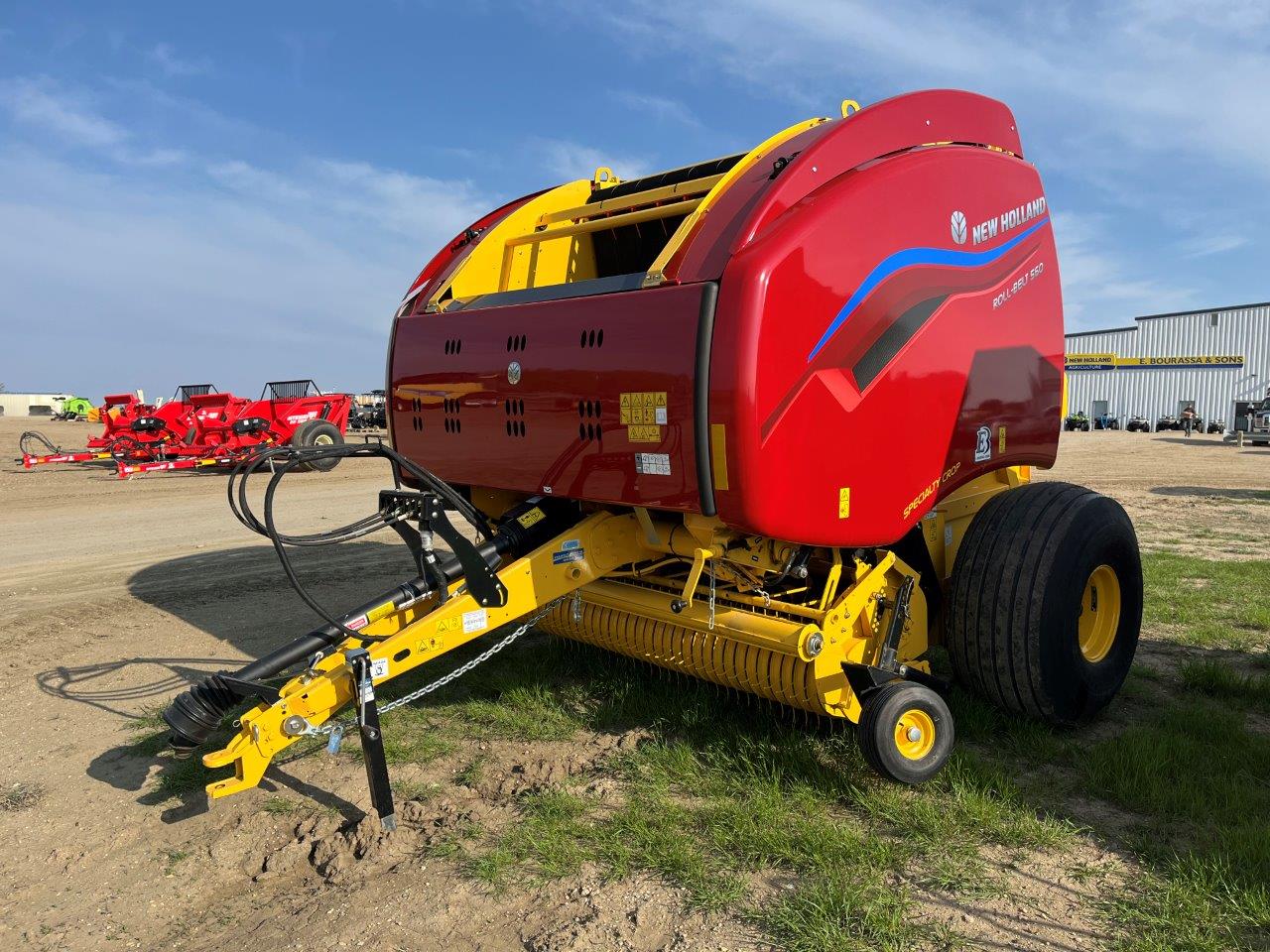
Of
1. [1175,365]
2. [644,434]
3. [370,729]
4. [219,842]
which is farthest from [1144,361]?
[219,842]

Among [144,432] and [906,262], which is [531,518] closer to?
[906,262]

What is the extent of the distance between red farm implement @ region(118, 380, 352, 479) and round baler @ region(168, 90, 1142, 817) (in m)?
13.1

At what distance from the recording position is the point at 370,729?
322cm

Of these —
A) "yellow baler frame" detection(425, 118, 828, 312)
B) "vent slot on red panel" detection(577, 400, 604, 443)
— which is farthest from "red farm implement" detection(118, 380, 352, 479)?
"vent slot on red panel" detection(577, 400, 604, 443)

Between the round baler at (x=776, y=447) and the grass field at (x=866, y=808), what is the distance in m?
A: 0.27

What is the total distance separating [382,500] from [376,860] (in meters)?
1.34

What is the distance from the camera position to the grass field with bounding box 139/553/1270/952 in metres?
2.79

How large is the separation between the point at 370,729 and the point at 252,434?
14.6 m

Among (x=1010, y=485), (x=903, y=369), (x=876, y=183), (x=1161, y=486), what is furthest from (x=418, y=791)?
(x=1161, y=486)

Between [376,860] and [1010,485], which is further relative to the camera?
[1010,485]

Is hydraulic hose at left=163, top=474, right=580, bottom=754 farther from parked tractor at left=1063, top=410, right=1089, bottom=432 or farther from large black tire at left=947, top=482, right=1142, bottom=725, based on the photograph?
parked tractor at left=1063, top=410, right=1089, bottom=432

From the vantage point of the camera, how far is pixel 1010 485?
4.82 meters

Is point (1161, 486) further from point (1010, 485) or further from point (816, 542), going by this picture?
point (816, 542)

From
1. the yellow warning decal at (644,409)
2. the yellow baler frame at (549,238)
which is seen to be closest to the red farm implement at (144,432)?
the yellow baler frame at (549,238)
